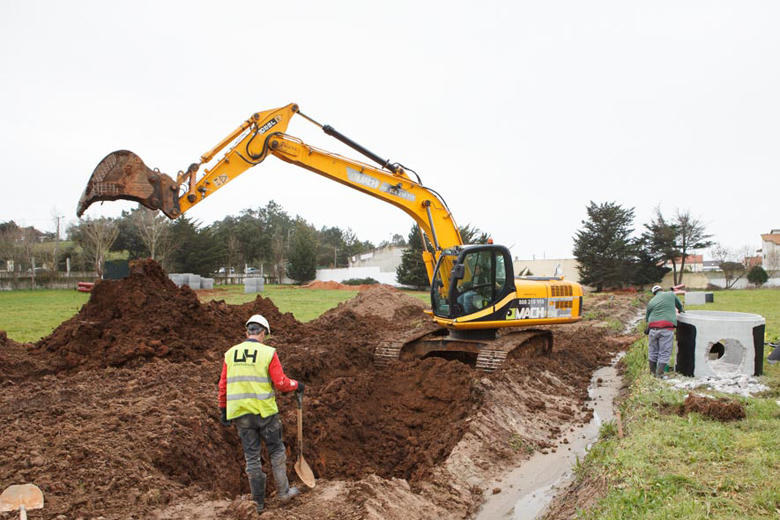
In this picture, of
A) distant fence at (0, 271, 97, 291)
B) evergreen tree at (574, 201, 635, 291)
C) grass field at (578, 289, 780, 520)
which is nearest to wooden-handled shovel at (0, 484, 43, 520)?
grass field at (578, 289, 780, 520)

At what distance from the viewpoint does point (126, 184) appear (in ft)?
27.1

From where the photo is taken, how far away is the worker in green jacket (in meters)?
8.56

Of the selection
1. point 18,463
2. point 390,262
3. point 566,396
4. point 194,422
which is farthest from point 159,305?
point 390,262

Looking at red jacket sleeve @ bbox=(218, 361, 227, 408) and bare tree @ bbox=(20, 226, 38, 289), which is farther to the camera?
bare tree @ bbox=(20, 226, 38, 289)

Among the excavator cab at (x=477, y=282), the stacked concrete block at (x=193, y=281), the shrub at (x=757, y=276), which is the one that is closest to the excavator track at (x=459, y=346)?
the excavator cab at (x=477, y=282)

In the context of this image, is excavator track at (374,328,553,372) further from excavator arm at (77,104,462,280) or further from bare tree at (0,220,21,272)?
bare tree at (0,220,21,272)

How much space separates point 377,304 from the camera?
20266 mm

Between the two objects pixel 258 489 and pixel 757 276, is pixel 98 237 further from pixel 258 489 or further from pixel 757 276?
pixel 757 276

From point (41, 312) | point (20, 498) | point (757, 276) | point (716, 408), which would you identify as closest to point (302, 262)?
point (41, 312)

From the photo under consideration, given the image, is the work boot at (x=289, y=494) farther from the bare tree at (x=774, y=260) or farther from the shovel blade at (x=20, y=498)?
the bare tree at (x=774, y=260)

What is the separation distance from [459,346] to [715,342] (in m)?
4.01

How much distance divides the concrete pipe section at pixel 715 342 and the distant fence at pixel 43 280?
36644 millimetres

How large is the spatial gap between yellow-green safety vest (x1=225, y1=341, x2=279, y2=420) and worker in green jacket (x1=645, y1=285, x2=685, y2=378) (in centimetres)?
Result: 640

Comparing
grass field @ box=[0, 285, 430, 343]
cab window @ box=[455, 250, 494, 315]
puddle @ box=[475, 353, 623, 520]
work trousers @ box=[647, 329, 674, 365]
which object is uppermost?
cab window @ box=[455, 250, 494, 315]
